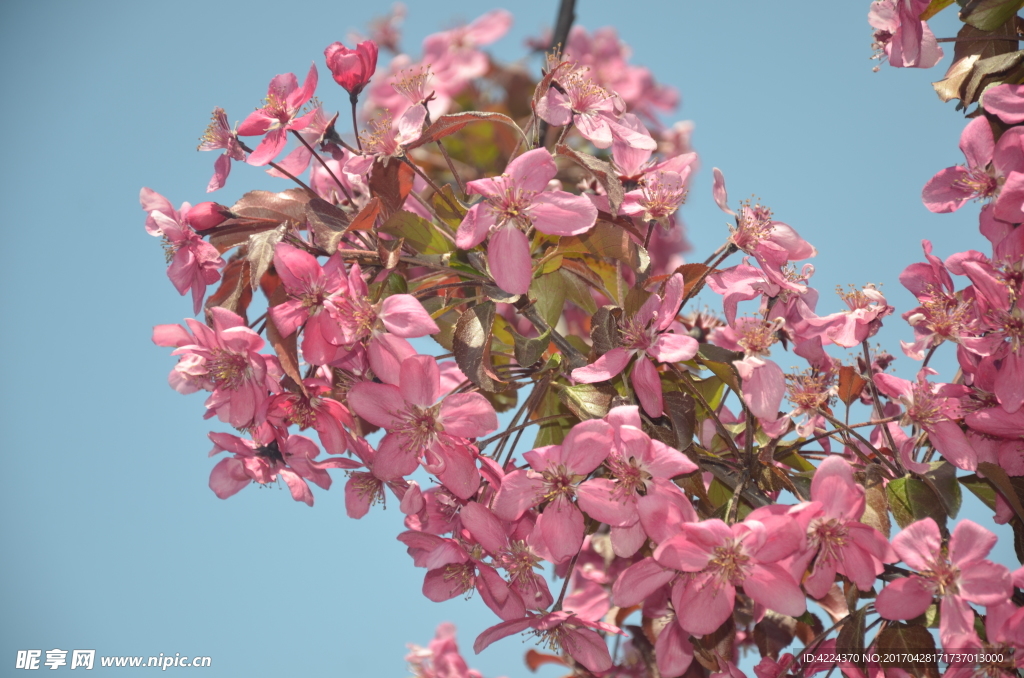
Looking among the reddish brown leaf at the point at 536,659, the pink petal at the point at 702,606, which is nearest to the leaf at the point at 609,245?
the pink petal at the point at 702,606

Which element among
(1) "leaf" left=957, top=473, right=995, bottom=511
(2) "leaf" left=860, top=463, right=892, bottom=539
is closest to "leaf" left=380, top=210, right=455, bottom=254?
(2) "leaf" left=860, top=463, right=892, bottom=539

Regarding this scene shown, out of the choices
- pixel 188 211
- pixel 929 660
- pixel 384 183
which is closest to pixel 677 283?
pixel 384 183

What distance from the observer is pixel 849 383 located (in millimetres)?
1322

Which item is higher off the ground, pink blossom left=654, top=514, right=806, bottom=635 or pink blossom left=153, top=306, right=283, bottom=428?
pink blossom left=153, top=306, right=283, bottom=428

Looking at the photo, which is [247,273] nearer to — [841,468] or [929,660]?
[841,468]

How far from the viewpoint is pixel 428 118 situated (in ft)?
4.30

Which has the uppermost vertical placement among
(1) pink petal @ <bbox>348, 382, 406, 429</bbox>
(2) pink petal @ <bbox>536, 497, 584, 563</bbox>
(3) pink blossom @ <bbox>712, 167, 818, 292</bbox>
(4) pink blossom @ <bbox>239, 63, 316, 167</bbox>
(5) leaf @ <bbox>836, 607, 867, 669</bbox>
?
(4) pink blossom @ <bbox>239, 63, 316, 167</bbox>

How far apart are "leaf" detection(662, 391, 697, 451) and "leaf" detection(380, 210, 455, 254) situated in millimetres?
436

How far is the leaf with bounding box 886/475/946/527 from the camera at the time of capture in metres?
1.18

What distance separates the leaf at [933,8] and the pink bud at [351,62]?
96 cm

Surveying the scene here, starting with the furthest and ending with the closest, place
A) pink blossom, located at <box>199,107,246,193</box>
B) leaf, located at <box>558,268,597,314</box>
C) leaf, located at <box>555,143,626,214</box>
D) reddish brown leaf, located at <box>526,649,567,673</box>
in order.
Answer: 1. reddish brown leaf, located at <box>526,649,567,673</box>
2. leaf, located at <box>558,268,597,314</box>
3. pink blossom, located at <box>199,107,246,193</box>
4. leaf, located at <box>555,143,626,214</box>

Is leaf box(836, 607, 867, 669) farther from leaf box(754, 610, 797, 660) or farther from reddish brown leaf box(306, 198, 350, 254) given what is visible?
reddish brown leaf box(306, 198, 350, 254)

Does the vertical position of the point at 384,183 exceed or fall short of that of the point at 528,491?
it exceeds it

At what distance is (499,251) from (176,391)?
23.5 inches
